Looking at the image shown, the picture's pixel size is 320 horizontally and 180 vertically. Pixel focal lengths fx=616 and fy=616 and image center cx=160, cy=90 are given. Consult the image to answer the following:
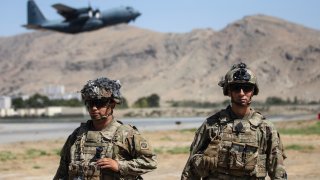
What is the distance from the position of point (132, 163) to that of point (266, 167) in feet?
3.98

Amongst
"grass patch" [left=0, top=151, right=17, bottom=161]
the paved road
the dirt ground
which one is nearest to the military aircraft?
the paved road

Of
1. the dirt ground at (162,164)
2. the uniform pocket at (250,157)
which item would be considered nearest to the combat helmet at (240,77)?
the uniform pocket at (250,157)

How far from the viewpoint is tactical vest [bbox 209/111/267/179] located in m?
5.43

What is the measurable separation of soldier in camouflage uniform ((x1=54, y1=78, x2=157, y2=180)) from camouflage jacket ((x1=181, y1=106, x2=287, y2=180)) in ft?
1.47

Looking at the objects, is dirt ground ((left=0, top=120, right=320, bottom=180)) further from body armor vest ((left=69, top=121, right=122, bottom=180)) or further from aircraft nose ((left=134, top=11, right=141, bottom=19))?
aircraft nose ((left=134, top=11, right=141, bottom=19))

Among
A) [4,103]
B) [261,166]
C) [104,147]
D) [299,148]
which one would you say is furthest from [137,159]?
[4,103]

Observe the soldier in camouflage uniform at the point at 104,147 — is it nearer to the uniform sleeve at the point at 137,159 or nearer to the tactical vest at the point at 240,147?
the uniform sleeve at the point at 137,159

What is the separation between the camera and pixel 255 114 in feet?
18.7

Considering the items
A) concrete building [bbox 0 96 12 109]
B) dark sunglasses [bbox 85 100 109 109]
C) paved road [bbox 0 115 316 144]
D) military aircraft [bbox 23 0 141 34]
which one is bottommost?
paved road [bbox 0 115 316 144]

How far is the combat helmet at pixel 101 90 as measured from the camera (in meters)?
5.56

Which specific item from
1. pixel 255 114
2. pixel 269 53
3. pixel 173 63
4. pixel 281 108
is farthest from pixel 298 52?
pixel 255 114

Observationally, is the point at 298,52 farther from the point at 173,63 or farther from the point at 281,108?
the point at 281,108

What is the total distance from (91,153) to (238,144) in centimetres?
131

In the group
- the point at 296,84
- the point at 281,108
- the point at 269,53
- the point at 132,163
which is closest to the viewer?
the point at 132,163
